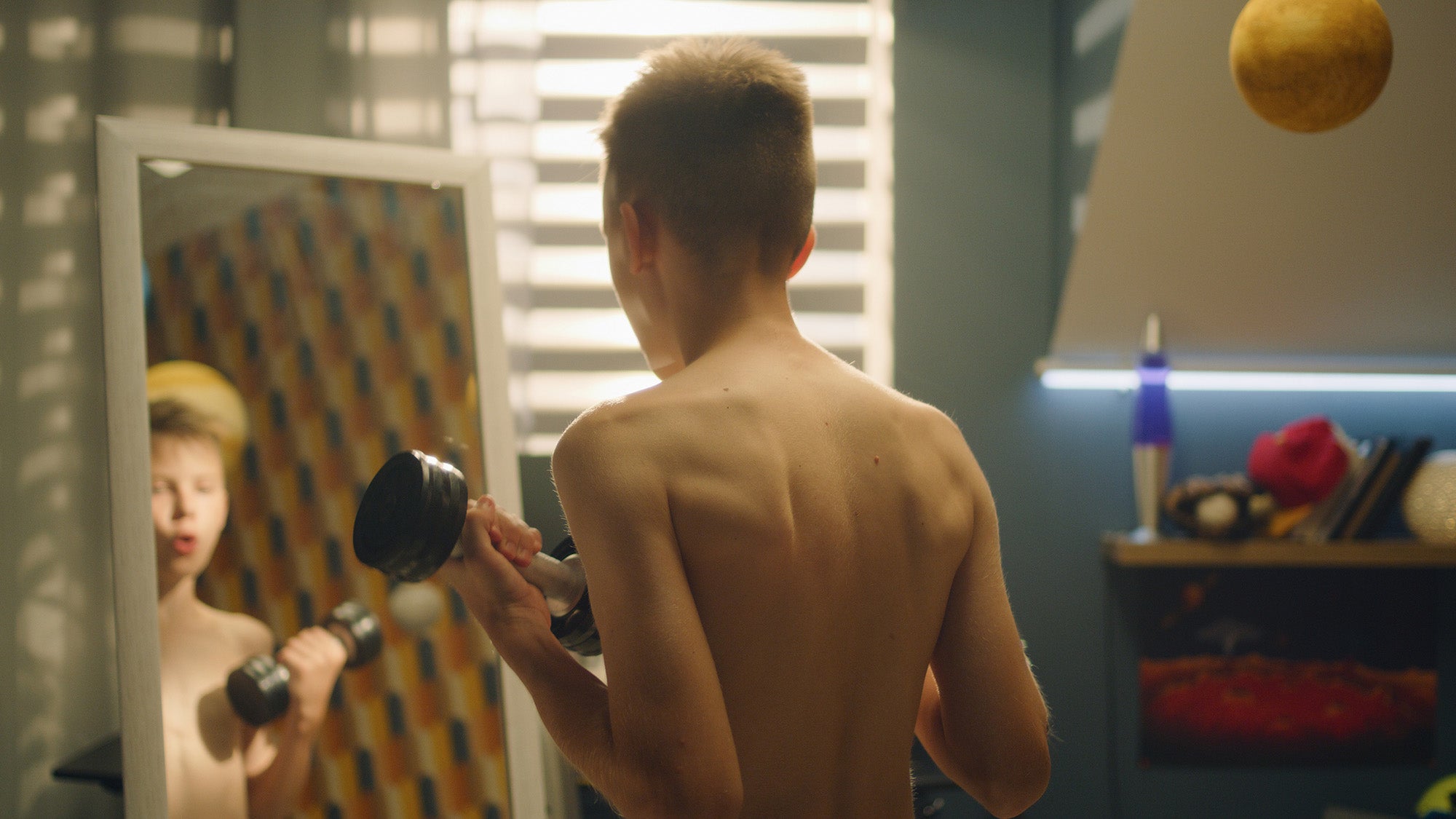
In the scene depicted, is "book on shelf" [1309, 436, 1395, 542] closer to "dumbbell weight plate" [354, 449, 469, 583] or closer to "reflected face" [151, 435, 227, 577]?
"dumbbell weight plate" [354, 449, 469, 583]

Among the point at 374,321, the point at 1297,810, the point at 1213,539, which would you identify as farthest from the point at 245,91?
the point at 1297,810

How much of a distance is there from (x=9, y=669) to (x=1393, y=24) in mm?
3413

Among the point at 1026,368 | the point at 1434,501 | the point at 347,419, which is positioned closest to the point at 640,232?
the point at 347,419

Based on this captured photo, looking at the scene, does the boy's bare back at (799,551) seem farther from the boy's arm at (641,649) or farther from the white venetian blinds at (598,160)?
the white venetian blinds at (598,160)

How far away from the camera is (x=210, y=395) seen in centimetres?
174

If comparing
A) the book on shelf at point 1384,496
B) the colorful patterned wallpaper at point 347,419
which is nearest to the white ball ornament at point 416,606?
the colorful patterned wallpaper at point 347,419

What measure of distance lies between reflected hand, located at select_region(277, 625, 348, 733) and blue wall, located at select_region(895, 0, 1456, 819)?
1575 mm

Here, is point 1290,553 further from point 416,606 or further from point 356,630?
point 356,630

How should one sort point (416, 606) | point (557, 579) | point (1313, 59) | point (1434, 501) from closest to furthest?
point (557, 579), point (1313, 59), point (416, 606), point (1434, 501)

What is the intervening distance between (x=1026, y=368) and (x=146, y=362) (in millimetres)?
2093

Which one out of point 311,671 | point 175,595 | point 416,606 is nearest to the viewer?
point 175,595

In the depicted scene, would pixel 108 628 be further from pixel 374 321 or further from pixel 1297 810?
pixel 1297 810

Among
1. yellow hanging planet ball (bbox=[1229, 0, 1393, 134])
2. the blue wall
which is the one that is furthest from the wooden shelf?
yellow hanging planet ball (bbox=[1229, 0, 1393, 134])

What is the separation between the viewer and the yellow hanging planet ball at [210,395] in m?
1.69
